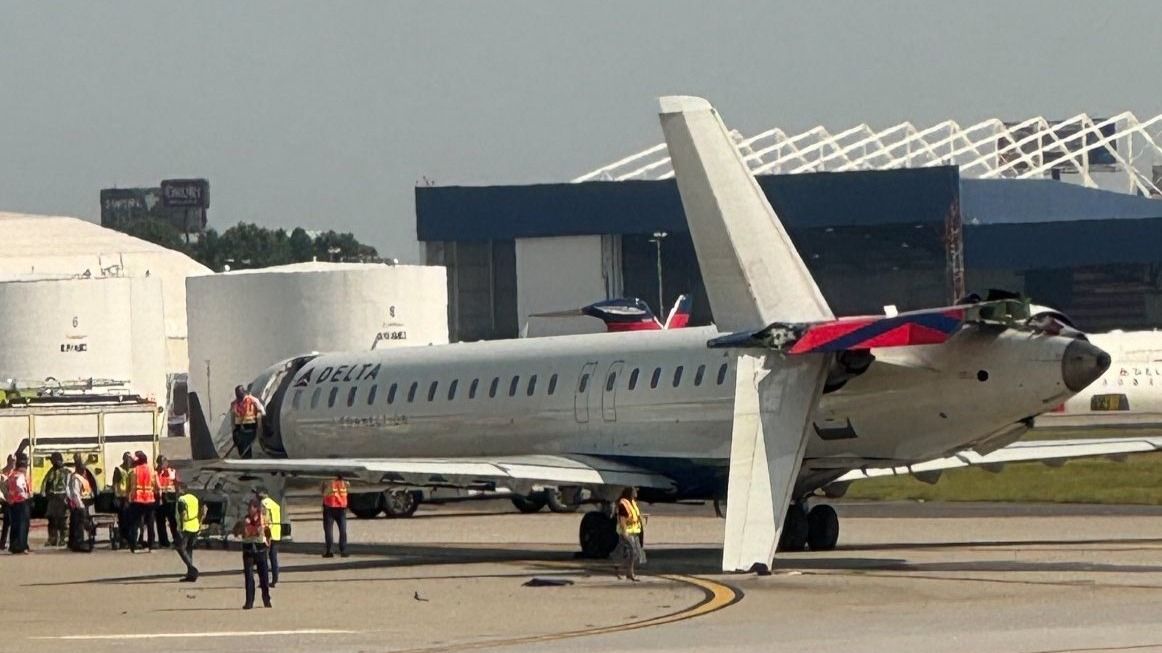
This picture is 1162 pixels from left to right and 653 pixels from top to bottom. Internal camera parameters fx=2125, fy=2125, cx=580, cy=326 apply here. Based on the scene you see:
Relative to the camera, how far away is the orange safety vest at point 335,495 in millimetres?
35750

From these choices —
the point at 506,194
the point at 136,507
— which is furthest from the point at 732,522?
the point at 506,194

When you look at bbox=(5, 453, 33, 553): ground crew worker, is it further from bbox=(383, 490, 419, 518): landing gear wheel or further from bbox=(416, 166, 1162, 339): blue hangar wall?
bbox=(416, 166, 1162, 339): blue hangar wall

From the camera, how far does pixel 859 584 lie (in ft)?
90.9

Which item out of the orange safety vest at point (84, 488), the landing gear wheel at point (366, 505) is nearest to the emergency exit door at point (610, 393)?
the orange safety vest at point (84, 488)

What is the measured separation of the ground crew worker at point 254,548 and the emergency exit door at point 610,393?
8199 millimetres

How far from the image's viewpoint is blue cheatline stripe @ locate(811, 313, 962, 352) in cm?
2866

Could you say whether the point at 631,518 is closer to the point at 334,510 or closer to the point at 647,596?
the point at 647,596

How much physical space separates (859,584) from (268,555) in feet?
26.2

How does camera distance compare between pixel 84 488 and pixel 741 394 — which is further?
pixel 84 488

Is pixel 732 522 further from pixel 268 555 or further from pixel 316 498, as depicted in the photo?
pixel 316 498

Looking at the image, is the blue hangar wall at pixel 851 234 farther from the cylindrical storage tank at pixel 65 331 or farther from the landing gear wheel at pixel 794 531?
the landing gear wheel at pixel 794 531

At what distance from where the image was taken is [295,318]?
219 feet

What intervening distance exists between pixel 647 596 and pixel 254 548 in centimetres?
512

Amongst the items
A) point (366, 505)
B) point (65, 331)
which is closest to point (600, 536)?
point (366, 505)
